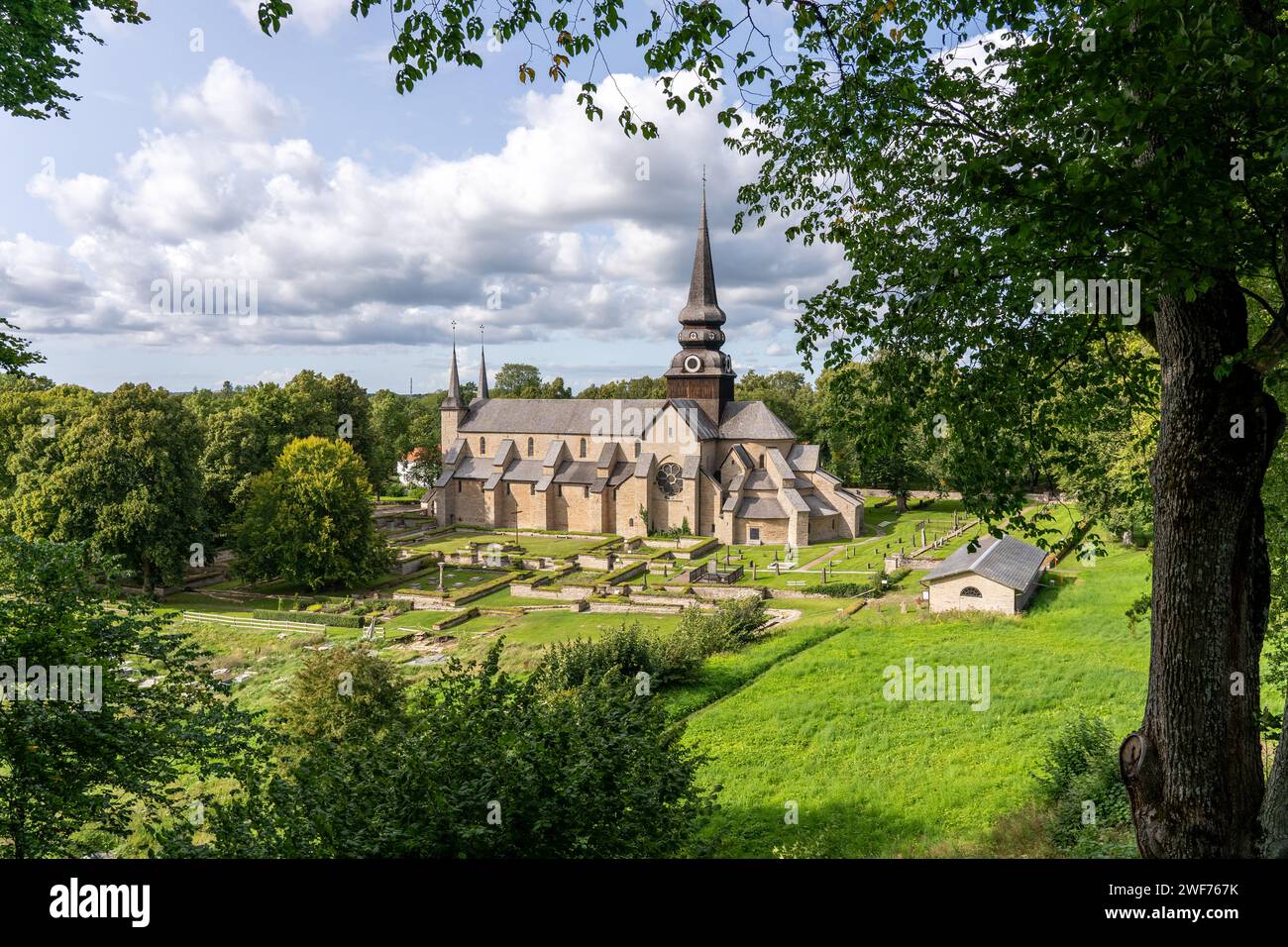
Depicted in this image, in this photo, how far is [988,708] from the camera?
18.0m

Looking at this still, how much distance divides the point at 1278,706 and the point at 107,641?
59.8 feet

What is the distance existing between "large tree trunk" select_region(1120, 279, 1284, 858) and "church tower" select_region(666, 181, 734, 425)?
4659 centimetres

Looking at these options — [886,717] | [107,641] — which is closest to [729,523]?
[886,717]

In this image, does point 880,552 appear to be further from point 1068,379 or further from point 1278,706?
point 1068,379

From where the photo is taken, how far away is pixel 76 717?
8789mm

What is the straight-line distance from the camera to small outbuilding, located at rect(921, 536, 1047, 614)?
27672 mm

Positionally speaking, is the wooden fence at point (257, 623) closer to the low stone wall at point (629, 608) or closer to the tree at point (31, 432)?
the tree at point (31, 432)

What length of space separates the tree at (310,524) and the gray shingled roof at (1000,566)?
25501 mm

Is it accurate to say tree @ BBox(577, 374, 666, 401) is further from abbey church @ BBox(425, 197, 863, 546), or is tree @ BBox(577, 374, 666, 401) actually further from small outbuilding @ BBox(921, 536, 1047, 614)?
small outbuilding @ BBox(921, 536, 1047, 614)

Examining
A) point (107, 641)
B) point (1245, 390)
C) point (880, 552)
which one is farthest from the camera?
point (880, 552)

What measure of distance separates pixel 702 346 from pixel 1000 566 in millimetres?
27336

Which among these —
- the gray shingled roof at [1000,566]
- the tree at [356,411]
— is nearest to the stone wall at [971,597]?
the gray shingled roof at [1000,566]
